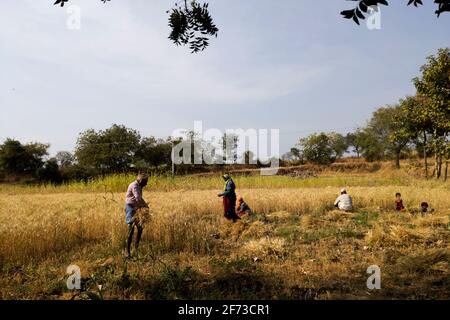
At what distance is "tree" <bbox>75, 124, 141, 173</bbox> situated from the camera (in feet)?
153

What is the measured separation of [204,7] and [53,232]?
6173 mm

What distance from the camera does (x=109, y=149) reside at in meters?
48.1

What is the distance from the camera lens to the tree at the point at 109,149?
4678cm

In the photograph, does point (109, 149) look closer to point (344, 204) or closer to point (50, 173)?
point (50, 173)

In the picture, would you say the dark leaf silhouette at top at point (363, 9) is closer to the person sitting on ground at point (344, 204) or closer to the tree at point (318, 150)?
the person sitting on ground at point (344, 204)

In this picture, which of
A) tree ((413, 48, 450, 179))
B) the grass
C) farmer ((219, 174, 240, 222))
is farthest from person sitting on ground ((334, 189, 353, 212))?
tree ((413, 48, 450, 179))

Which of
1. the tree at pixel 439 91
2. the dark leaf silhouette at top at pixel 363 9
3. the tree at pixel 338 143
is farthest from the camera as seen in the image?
the tree at pixel 338 143

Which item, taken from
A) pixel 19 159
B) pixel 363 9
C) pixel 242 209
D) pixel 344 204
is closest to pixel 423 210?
pixel 344 204

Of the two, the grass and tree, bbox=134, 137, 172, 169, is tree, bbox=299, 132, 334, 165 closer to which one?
tree, bbox=134, 137, 172, 169

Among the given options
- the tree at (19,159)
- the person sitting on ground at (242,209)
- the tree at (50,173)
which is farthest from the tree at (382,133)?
the tree at (19,159)

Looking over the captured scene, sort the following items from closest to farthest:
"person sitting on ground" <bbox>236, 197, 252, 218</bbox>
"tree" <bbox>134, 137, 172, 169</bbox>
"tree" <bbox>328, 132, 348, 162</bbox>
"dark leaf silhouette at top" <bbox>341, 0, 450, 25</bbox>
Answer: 1. "dark leaf silhouette at top" <bbox>341, 0, 450, 25</bbox>
2. "person sitting on ground" <bbox>236, 197, 252, 218</bbox>
3. "tree" <bbox>134, 137, 172, 169</bbox>
4. "tree" <bbox>328, 132, 348, 162</bbox>

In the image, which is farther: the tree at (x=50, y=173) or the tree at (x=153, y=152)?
the tree at (x=153, y=152)

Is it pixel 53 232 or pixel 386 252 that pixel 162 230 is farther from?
pixel 386 252
